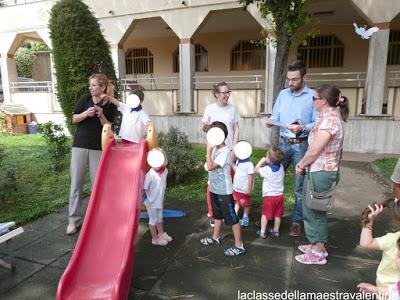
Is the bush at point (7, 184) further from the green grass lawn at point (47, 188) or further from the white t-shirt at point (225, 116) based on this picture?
the white t-shirt at point (225, 116)

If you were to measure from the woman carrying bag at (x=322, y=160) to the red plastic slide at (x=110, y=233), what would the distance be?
164 centimetres

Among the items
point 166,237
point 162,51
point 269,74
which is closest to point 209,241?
point 166,237

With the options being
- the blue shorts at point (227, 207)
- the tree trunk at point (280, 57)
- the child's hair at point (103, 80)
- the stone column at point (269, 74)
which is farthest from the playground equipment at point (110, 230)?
the stone column at point (269, 74)

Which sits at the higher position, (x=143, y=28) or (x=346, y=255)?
(x=143, y=28)

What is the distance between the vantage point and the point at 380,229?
4070 millimetres

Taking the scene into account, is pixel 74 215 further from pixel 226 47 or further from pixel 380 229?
pixel 226 47

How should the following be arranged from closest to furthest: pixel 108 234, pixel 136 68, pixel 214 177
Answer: pixel 108 234 < pixel 214 177 < pixel 136 68

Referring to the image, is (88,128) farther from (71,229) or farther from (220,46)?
(220,46)

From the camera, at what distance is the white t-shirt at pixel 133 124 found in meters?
3.99

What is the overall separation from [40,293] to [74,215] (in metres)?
1.27

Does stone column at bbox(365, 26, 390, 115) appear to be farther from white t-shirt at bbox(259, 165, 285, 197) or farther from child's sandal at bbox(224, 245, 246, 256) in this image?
child's sandal at bbox(224, 245, 246, 256)

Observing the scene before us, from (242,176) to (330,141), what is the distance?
1321mm

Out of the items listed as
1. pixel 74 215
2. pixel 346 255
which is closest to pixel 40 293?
pixel 74 215

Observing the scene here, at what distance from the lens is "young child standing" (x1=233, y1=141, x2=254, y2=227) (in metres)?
3.97
